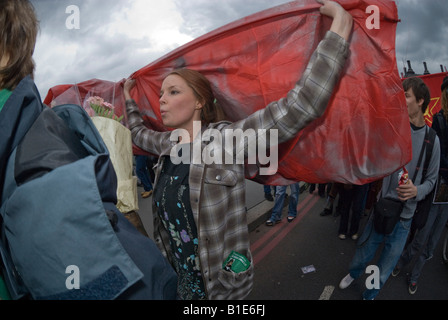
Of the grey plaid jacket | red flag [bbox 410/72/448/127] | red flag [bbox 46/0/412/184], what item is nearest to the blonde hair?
the grey plaid jacket

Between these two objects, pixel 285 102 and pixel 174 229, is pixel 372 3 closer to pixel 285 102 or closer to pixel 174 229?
pixel 285 102

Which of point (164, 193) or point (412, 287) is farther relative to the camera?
point (412, 287)

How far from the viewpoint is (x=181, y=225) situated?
5.19ft

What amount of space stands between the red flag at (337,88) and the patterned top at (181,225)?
0.64 m

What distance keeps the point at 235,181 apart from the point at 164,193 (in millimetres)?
472

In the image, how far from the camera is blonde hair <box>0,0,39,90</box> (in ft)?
2.46

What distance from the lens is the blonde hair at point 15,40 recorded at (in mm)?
751

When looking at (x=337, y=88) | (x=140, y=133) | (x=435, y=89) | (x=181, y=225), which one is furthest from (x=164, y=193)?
(x=435, y=89)

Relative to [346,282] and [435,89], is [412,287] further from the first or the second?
[435,89]

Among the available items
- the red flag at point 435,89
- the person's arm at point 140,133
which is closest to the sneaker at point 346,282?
the person's arm at point 140,133

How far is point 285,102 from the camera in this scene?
4.46ft

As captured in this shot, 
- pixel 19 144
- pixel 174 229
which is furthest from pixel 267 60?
pixel 19 144

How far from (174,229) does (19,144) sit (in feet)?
3.52

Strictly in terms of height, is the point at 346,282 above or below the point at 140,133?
below
